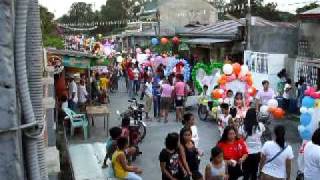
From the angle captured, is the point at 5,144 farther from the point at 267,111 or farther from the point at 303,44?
the point at 303,44

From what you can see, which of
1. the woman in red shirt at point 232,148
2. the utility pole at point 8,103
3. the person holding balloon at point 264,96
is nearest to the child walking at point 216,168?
the woman in red shirt at point 232,148

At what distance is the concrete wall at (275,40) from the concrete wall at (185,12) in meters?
33.1

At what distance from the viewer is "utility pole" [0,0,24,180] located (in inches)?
73.0

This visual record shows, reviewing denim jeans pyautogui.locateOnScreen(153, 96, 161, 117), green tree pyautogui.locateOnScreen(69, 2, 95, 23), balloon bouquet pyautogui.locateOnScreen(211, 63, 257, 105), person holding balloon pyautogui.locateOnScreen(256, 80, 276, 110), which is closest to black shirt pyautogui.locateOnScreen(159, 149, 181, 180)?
person holding balloon pyautogui.locateOnScreen(256, 80, 276, 110)

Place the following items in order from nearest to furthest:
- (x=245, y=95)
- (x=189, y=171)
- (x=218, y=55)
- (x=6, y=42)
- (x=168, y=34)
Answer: (x=6, y=42), (x=189, y=171), (x=245, y=95), (x=218, y=55), (x=168, y=34)

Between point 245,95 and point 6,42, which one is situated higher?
point 6,42

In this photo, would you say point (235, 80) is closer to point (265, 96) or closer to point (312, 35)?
point (265, 96)

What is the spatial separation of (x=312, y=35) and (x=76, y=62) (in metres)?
8.72

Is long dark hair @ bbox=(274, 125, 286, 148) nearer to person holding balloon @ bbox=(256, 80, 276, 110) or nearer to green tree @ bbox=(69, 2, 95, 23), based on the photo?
person holding balloon @ bbox=(256, 80, 276, 110)

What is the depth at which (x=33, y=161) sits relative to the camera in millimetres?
2061

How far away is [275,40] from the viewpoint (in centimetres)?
2073

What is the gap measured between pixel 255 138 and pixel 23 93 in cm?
644

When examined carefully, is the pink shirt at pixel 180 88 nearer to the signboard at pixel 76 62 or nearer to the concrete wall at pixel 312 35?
the signboard at pixel 76 62

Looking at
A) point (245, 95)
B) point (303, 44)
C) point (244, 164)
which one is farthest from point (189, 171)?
point (303, 44)
